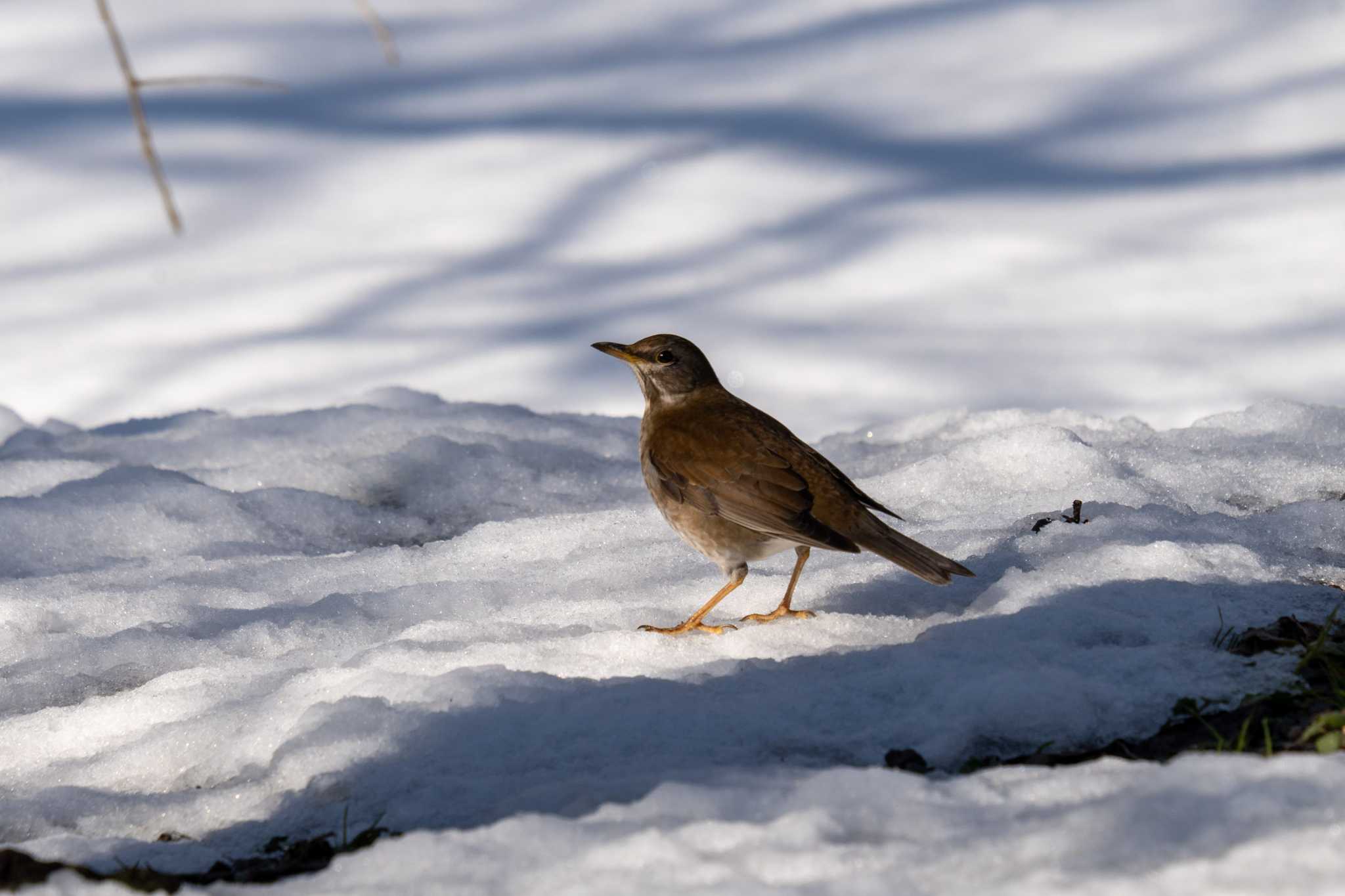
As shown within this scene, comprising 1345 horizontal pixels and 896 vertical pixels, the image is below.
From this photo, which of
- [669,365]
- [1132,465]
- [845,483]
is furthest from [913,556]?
[1132,465]

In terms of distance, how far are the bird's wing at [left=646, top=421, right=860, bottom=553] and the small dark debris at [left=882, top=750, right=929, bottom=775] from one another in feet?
3.38

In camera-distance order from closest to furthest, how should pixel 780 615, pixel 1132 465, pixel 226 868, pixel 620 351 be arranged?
pixel 226 868, pixel 780 615, pixel 620 351, pixel 1132 465

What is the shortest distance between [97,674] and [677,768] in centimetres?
235

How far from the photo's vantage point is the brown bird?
13.2 feet

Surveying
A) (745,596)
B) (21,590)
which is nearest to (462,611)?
(745,596)

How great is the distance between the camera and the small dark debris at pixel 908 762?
2.94m

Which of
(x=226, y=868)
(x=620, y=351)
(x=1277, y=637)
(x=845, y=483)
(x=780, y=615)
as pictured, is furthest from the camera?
(x=620, y=351)

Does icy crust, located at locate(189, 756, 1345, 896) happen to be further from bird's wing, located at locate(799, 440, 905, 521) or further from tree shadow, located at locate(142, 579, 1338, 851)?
bird's wing, located at locate(799, 440, 905, 521)

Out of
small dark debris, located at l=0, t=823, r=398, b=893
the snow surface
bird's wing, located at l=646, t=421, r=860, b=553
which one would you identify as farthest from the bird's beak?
small dark debris, located at l=0, t=823, r=398, b=893

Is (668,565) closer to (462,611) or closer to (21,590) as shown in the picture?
(462,611)

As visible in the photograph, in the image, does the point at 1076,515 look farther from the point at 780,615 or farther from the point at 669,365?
→ the point at 669,365

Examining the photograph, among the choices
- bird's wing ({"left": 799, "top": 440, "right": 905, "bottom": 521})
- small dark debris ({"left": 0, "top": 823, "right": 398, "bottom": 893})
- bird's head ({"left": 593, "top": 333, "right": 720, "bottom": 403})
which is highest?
bird's head ({"left": 593, "top": 333, "right": 720, "bottom": 403})

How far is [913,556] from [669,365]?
1.38 metres

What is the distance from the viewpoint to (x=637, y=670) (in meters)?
3.73
